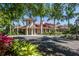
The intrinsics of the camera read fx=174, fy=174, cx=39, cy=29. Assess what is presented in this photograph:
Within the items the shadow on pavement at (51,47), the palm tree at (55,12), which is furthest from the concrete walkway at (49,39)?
A: the palm tree at (55,12)

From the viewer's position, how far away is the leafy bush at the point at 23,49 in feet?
13.1

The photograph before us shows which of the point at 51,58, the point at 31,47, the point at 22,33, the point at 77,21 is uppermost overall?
the point at 77,21

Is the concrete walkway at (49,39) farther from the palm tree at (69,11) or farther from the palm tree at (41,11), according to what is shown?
the palm tree at (69,11)

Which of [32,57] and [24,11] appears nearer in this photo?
[32,57]

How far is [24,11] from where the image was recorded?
4.25 metres

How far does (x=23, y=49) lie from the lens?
13.2ft

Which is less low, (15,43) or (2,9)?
(2,9)

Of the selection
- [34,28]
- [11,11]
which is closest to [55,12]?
[34,28]

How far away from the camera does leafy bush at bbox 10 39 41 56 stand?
158 inches

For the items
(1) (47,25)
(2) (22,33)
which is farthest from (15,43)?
(1) (47,25)

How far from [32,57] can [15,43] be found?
536mm

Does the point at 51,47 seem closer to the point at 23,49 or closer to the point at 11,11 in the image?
the point at 23,49

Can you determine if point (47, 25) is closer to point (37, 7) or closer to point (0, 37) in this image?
point (37, 7)

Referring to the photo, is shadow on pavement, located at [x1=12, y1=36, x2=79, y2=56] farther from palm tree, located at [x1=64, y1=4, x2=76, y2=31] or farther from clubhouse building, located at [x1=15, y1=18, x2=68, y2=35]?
palm tree, located at [x1=64, y1=4, x2=76, y2=31]
